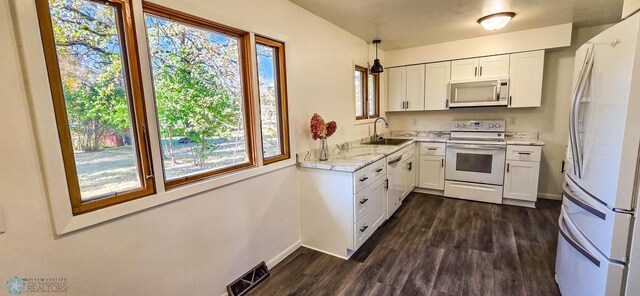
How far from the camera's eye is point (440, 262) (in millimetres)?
2307

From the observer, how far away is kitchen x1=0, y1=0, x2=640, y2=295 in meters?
1.16

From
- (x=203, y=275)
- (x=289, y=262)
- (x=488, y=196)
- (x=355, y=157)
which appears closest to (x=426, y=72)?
(x=488, y=196)

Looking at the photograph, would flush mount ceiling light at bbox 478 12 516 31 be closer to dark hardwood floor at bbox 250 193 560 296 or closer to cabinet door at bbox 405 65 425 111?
cabinet door at bbox 405 65 425 111

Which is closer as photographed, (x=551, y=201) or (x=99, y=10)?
(x=99, y=10)

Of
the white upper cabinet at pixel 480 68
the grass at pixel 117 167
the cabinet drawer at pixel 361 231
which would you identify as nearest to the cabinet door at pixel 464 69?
the white upper cabinet at pixel 480 68

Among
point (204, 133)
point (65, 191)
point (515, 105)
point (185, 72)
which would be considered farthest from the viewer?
point (515, 105)

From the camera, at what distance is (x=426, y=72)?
4148 millimetres

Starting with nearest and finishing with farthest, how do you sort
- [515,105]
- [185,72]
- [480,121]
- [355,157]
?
[185,72] → [355,157] → [515,105] → [480,121]

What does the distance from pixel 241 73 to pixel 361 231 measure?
1733 millimetres

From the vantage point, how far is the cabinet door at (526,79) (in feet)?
11.3

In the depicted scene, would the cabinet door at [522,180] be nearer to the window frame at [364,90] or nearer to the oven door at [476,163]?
the oven door at [476,163]

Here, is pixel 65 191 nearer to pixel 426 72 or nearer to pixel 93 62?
pixel 93 62

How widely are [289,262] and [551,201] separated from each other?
377cm

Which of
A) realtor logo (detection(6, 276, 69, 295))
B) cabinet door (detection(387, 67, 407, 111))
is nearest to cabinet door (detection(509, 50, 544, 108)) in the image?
Answer: cabinet door (detection(387, 67, 407, 111))
